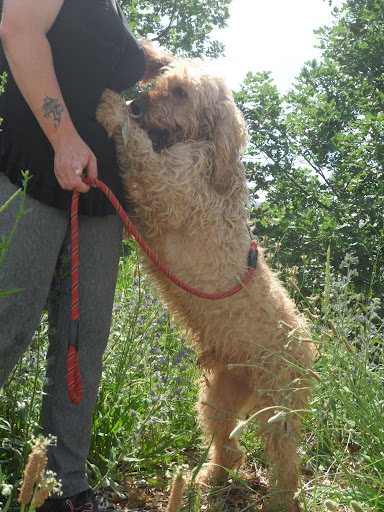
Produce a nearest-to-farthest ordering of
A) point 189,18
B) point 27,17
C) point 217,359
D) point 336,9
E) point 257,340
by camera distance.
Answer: point 27,17
point 257,340
point 217,359
point 336,9
point 189,18

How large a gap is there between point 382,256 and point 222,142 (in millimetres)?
2774

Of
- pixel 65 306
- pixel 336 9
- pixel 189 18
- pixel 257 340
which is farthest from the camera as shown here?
pixel 189 18

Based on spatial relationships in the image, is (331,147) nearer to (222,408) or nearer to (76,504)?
(222,408)

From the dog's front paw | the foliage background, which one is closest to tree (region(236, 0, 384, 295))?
the foliage background

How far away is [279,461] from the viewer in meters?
2.82

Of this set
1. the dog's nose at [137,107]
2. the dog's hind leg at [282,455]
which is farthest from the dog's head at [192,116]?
the dog's hind leg at [282,455]

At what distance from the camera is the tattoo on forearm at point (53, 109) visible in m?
2.05

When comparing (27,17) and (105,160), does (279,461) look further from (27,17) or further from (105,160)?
(27,17)

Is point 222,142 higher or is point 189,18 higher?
point 189,18

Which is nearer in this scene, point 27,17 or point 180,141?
point 27,17

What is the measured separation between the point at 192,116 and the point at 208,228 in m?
0.64

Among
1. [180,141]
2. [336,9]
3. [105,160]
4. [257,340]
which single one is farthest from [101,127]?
[336,9]

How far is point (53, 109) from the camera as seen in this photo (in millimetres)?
2072

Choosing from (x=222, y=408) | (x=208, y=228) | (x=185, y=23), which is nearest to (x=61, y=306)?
(x=208, y=228)
